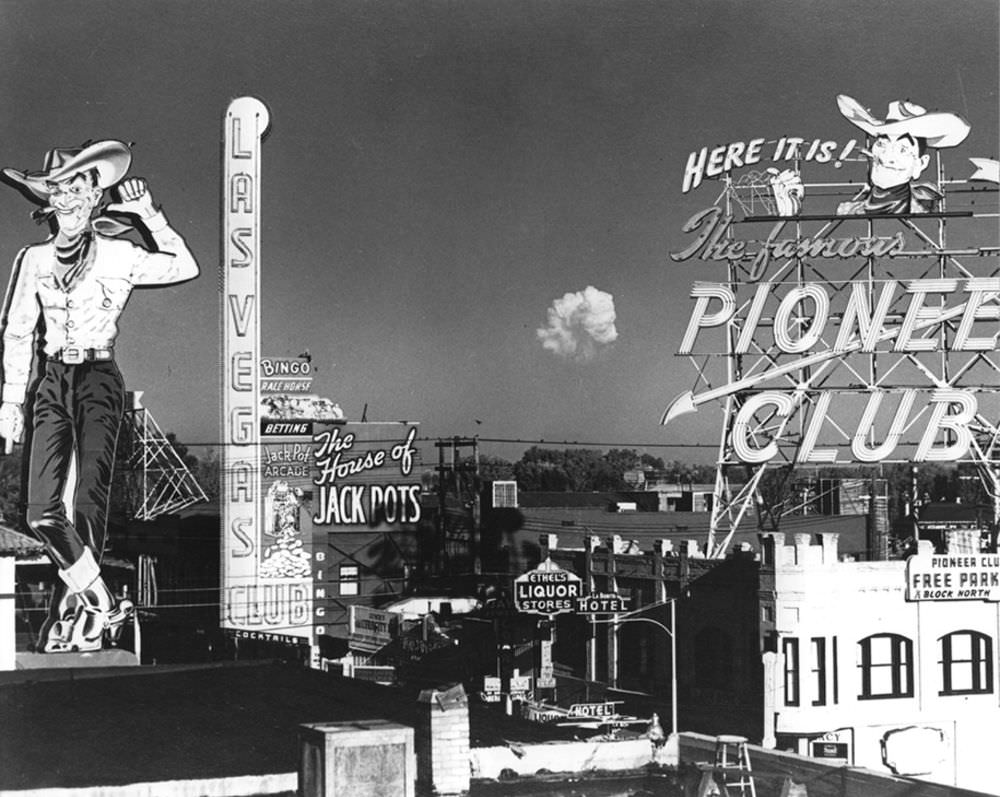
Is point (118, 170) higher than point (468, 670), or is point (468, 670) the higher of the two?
point (118, 170)

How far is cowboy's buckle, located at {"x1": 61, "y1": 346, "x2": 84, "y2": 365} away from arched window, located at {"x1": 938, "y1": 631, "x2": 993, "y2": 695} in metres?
26.8

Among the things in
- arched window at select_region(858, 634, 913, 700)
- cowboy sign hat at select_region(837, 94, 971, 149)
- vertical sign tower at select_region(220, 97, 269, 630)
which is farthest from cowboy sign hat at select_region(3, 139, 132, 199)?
arched window at select_region(858, 634, 913, 700)

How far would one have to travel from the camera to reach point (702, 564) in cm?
4059

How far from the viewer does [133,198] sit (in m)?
44.2

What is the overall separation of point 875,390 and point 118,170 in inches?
938

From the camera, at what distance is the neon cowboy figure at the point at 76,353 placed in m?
43.3

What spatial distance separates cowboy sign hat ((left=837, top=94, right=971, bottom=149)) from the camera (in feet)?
145

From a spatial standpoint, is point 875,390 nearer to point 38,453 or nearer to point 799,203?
point 799,203

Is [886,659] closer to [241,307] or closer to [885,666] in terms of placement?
[885,666]

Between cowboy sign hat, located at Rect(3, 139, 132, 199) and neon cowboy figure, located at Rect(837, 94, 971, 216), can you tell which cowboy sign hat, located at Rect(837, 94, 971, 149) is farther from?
cowboy sign hat, located at Rect(3, 139, 132, 199)

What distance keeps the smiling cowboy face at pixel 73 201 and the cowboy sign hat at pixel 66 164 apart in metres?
0.15

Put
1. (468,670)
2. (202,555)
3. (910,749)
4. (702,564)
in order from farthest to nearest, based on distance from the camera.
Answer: (202,555) < (468,670) < (702,564) < (910,749)

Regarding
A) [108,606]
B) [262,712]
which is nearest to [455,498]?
[108,606]

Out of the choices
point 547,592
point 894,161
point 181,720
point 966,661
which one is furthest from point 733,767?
point 894,161
